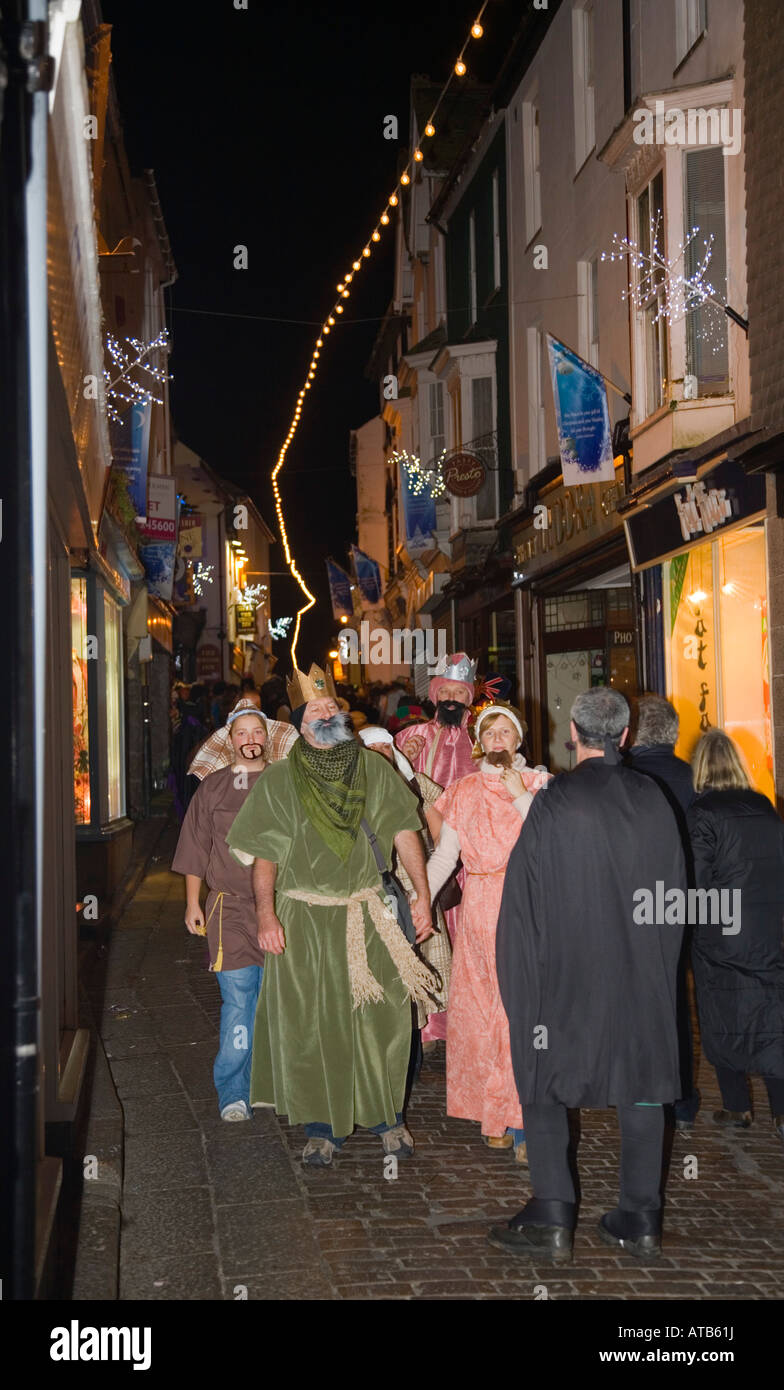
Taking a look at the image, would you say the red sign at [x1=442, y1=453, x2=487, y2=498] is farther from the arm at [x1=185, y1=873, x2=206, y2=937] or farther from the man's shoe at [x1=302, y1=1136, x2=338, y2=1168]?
the man's shoe at [x1=302, y1=1136, x2=338, y2=1168]

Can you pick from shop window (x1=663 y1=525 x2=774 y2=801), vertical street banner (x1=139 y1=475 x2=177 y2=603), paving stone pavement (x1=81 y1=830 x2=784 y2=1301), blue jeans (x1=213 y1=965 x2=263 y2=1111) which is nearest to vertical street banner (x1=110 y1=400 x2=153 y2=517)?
vertical street banner (x1=139 y1=475 x2=177 y2=603)

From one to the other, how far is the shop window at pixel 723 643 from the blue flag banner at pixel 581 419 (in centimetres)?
185

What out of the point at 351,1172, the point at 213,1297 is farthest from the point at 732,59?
the point at 213,1297

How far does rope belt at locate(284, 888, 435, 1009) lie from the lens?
595 cm

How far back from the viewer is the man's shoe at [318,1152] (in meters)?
5.84

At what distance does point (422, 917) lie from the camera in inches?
245

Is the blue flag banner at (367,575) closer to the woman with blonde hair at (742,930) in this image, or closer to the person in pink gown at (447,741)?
the person in pink gown at (447,741)

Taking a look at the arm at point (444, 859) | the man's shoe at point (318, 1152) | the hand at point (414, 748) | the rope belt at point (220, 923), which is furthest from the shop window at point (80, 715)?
the man's shoe at point (318, 1152)

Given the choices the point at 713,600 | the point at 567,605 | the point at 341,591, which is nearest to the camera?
the point at 713,600

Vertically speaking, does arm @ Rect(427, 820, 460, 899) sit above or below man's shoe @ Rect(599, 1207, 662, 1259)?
above

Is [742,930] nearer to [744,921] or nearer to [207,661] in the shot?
[744,921]

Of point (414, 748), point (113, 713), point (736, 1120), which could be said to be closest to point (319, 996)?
point (736, 1120)

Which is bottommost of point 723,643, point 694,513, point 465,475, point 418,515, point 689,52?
point 723,643

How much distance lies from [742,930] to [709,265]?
24.9 ft
